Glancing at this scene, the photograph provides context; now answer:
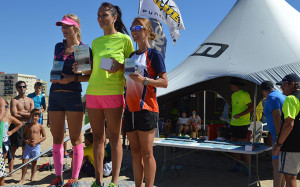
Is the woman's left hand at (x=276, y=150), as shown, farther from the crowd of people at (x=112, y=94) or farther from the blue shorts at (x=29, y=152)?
the blue shorts at (x=29, y=152)

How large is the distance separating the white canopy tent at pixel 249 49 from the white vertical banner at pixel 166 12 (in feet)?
4.24

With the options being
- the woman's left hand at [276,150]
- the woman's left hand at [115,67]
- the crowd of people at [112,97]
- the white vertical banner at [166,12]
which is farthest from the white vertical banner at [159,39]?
the woman's left hand at [115,67]

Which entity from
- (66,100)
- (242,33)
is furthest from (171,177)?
(242,33)

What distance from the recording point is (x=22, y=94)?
5.57 meters

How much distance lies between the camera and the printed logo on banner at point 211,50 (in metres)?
7.02

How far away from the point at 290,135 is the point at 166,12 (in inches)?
243

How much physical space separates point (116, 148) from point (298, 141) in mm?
2065

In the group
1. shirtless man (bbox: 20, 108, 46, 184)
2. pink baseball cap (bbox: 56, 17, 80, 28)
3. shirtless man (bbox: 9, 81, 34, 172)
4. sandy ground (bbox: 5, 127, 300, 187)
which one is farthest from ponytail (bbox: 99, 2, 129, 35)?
shirtless man (bbox: 9, 81, 34, 172)

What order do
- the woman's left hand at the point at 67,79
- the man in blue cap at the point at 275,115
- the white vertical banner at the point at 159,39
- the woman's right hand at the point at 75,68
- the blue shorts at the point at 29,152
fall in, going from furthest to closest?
the white vertical banner at the point at 159,39 < the blue shorts at the point at 29,152 < the man in blue cap at the point at 275,115 < the woman's left hand at the point at 67,79 < the woman's right hand at the point at 75,68

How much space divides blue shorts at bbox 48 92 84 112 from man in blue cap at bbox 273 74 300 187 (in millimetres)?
2139

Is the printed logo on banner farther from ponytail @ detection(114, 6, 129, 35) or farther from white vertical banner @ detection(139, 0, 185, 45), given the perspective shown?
ponytail @ detection(114, 6, 129, 35)

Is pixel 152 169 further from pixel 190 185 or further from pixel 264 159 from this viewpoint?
pixel 264 159

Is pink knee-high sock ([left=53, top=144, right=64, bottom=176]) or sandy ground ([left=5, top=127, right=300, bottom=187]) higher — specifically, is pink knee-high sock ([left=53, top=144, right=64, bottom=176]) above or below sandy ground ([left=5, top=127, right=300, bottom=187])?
above

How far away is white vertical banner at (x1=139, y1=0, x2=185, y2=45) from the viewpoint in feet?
26.7
